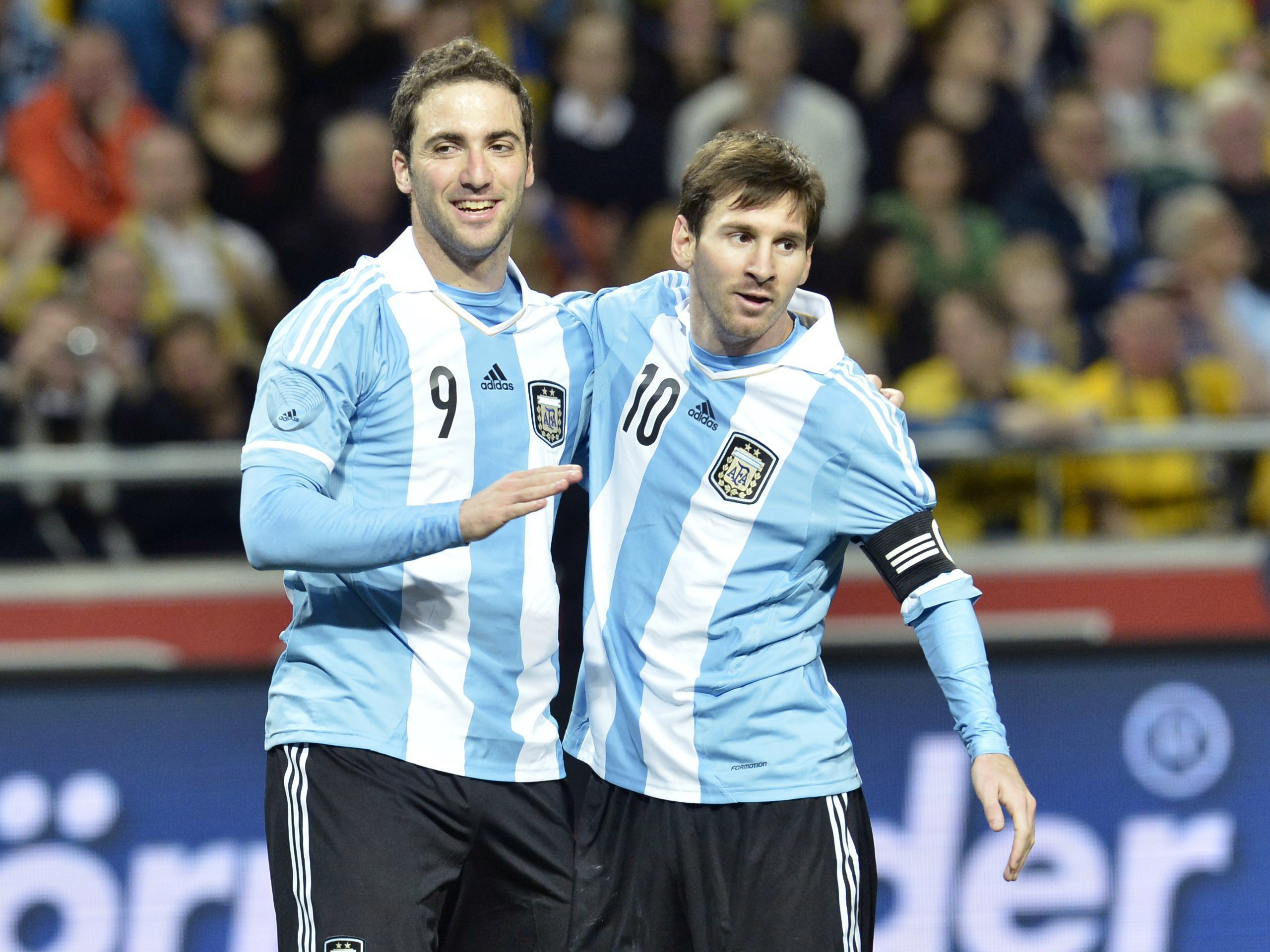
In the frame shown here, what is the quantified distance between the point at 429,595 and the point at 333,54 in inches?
187

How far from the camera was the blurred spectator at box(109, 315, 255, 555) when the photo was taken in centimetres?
617

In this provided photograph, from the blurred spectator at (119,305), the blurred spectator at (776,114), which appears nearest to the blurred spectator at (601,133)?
the blurred spectator at (776,114)

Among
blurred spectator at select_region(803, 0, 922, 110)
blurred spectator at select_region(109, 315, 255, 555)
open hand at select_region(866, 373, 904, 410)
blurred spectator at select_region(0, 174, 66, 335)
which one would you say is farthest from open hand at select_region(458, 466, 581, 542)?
blurred spectator at select_region(803, 0, 922, 110)

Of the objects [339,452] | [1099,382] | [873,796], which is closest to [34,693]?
[339,452]

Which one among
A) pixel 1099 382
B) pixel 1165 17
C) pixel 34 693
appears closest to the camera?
pixel 34 693

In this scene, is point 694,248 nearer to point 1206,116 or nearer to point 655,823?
point 655,823

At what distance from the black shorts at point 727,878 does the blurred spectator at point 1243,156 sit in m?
5.14

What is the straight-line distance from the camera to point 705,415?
363 centimetres

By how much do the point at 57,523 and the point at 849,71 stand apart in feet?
13.9

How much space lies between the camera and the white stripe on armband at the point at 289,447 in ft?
10.9

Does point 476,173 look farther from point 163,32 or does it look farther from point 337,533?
point 163,32

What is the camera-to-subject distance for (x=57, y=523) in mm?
6074

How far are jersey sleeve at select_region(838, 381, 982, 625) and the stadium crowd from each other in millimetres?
2791

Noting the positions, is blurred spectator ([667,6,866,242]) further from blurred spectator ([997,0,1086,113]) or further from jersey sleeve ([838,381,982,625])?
jersey sleeve ([838,381,982,625])
